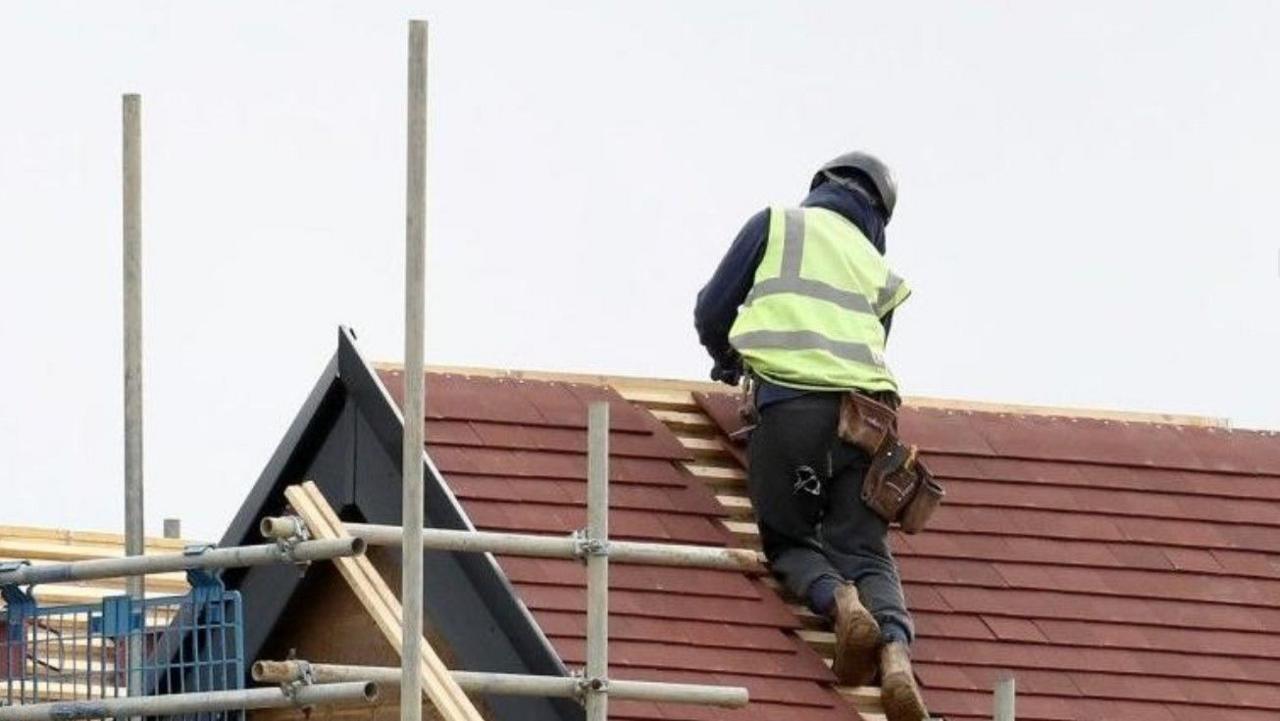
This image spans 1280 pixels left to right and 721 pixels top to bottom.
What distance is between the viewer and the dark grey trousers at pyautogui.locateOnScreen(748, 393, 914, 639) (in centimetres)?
1534

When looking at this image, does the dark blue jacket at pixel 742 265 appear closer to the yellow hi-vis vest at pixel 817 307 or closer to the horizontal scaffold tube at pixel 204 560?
the yellow hi-vis vest at pixel 817 307

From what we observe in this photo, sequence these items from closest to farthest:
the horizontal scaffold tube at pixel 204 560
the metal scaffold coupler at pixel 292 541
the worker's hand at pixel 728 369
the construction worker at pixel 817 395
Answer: the horizontal scaffold tube at pixel 204 560 → the metal scaffold coupler at pixel 292 541 → the construction worker at pixel 817 395 → the worker's hand at pixel 728 369

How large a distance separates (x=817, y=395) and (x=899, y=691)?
1.29 metres

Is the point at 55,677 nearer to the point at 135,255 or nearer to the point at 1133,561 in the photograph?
the point at 135,255

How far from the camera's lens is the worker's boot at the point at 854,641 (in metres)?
14.9

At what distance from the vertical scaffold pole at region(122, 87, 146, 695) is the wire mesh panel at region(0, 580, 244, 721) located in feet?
0.55

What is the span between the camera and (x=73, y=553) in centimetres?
1792

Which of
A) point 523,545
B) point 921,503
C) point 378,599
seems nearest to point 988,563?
point 921,503

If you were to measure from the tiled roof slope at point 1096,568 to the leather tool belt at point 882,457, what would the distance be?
0.61 m

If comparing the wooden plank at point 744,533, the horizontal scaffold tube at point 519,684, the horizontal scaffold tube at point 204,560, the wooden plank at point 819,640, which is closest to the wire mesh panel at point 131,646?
the horizontal scaffold tube at point 204,560

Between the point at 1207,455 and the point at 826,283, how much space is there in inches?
98.0

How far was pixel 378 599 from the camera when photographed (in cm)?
1438

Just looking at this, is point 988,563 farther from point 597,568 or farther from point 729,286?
point 597,568

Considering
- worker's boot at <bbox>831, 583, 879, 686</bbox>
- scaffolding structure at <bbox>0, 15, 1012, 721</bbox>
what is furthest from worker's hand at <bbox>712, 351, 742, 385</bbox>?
worker's boot at <bbox>831, 583, 879, 686</bbox>
